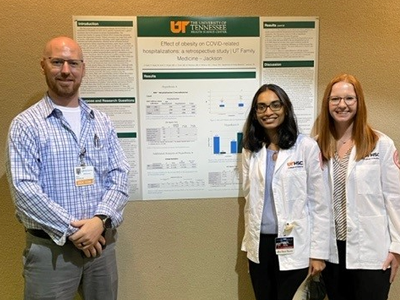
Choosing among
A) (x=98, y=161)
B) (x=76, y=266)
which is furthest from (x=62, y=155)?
(x=76, y=266)

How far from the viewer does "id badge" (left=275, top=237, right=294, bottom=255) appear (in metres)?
1.80

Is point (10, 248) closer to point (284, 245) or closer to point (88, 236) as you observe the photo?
point (88, 236)

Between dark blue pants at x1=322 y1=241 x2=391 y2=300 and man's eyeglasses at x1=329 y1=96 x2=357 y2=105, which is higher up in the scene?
man's eyeglasses at x1=329 y1=96 x2=357 y2=105

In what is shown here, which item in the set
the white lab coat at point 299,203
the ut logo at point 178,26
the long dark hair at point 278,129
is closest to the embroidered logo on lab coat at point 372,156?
the white lab coat at point 299,203

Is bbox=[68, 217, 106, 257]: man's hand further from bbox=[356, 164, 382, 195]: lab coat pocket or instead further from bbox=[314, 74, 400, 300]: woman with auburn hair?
bbox=[356, 164, 382, 195]: lab coat pocket

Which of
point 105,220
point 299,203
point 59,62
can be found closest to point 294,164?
point 299,203

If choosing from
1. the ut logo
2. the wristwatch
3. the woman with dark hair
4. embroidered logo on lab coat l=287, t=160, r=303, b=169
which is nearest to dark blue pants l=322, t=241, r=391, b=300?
the woman with dark hair

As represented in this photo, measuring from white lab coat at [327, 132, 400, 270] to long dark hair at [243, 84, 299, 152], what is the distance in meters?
0.32

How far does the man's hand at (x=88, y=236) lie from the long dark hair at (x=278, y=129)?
2.90 ft

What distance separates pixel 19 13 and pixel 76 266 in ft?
4.60

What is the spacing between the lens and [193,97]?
2.13m

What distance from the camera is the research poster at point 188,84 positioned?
2.07m

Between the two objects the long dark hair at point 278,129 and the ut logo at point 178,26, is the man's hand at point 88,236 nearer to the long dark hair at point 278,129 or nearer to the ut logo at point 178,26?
the long dark hair at point 278,129

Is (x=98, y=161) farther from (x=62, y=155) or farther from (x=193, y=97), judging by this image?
(x=193, y=97)
